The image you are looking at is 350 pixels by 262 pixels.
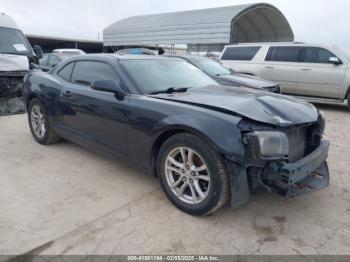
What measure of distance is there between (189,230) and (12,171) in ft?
8.58

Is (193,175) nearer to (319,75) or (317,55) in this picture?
(319,75)

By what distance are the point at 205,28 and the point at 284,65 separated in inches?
608

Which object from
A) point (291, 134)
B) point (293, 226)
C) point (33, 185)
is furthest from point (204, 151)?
point (33, 185)

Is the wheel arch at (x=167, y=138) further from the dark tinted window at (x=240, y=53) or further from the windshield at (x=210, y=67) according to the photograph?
the dark tinted window at (x=240, y=53)

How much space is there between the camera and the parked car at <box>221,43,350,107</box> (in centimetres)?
835

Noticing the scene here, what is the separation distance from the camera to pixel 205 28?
23.4 meters

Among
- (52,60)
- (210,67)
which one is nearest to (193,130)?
(210,67)

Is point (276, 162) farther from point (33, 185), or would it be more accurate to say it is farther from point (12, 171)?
point (12, 171)

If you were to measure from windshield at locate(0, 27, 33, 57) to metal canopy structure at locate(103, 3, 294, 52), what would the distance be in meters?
16.4

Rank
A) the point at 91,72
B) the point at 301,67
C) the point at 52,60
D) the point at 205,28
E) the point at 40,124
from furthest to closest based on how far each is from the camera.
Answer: the point at 205,28
the point at 52,60
the point at 301,67
the point at 40,124
the point at 91,72

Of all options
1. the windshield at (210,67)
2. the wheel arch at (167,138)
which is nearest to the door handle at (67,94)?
the wheel arch at (167,138)

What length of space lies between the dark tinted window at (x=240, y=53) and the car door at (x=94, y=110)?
7049 mm

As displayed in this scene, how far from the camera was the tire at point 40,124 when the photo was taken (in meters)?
4.75

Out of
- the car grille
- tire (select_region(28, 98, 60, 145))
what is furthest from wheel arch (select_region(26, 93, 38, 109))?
the car grille
